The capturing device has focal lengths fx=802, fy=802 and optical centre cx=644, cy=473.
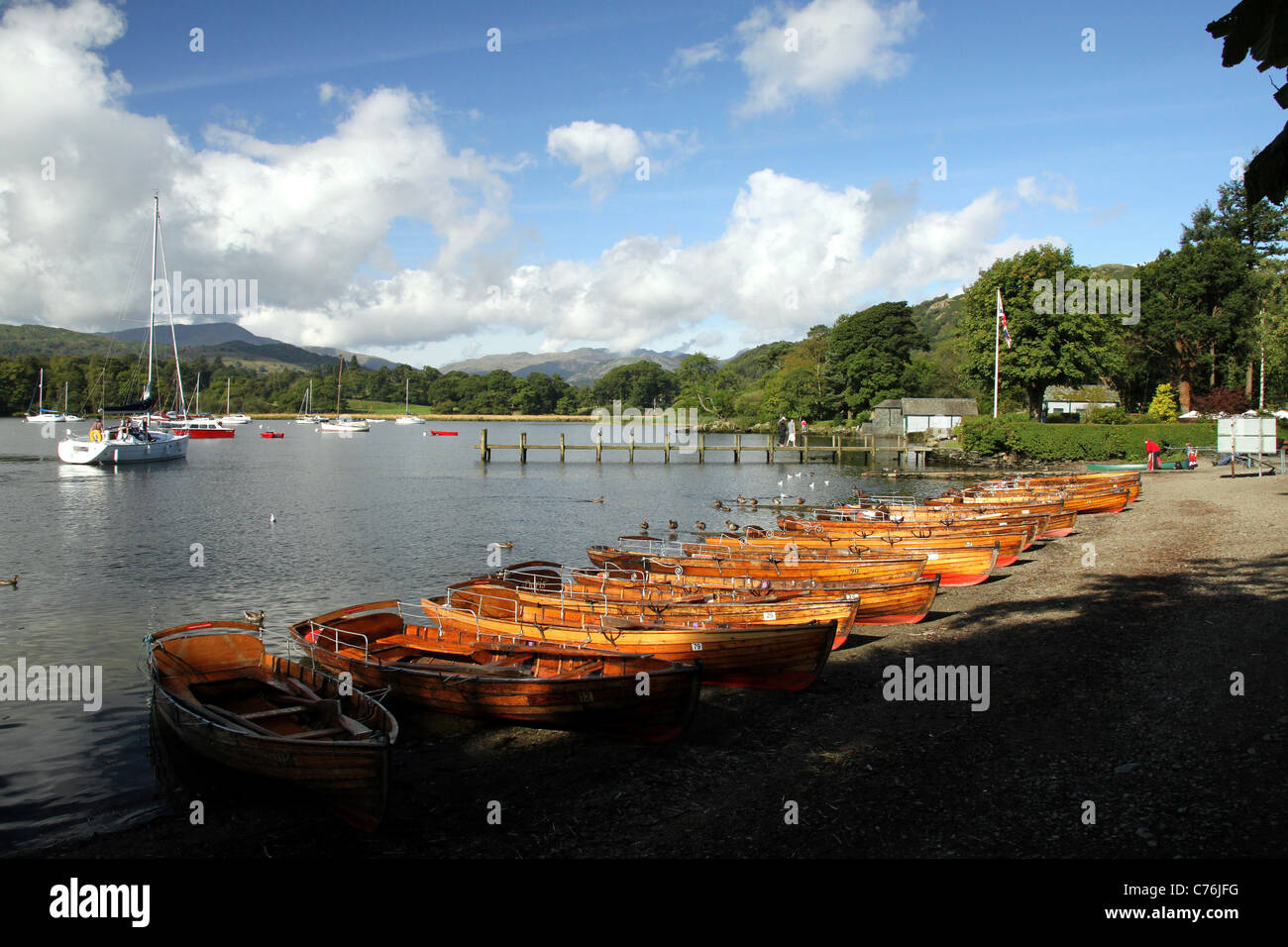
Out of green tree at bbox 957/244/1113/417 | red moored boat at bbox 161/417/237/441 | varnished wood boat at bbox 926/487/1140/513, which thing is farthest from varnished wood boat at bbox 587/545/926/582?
red moored boat at bbox 161/417/237/441

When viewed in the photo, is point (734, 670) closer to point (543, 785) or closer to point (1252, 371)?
point (543, 785)

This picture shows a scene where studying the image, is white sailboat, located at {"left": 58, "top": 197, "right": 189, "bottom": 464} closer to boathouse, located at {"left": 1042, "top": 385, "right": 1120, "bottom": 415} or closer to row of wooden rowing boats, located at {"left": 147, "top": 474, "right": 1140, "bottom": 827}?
row of wooden rowing boats, located at {"left": 147, "top": 474, "right": 1140, "bottom": 827}

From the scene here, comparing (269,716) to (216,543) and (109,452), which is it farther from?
(109,452)

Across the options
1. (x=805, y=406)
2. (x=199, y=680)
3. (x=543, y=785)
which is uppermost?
(x=805, y=406)

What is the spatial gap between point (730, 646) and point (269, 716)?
22.7ft

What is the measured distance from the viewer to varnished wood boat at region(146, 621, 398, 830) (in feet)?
29.1

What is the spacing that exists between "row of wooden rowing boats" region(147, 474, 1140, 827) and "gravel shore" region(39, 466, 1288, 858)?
0.61 m

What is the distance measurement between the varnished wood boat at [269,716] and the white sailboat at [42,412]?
144013 millimetres

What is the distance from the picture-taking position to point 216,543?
97.2 ft

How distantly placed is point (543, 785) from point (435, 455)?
75.9 m

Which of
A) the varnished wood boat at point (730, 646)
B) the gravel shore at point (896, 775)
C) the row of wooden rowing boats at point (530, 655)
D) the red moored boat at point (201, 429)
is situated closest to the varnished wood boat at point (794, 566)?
the row of wooden rowing boats at point (530, 655)
